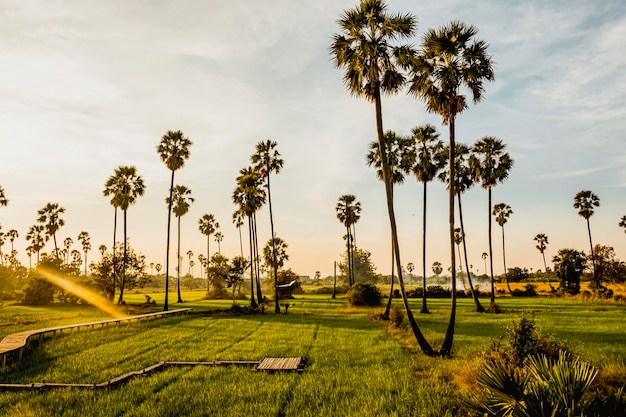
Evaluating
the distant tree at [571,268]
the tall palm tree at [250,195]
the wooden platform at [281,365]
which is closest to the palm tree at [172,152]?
the tall palm tree at [250,195]

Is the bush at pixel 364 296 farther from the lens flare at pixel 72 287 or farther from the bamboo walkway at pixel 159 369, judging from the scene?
the lens flare at pixel 72 287

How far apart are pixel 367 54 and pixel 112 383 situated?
1964cm

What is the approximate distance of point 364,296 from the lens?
173 feet

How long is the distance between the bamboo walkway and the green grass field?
50 centimetres

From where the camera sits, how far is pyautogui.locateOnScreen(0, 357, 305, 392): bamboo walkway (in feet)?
45.8

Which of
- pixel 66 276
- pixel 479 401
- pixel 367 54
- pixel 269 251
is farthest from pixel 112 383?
pixel 269 251

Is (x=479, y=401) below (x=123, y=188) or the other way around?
below

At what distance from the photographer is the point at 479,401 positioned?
8258 millimetres

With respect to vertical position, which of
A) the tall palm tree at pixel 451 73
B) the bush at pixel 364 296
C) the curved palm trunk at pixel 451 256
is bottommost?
the bush at pixel 364 296

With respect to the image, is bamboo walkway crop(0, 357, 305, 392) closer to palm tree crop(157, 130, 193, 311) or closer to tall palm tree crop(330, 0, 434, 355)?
tall palm tree crop(330, 0, 434, 355)

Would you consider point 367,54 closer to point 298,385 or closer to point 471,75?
point 471,75

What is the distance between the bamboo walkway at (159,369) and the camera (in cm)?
1395

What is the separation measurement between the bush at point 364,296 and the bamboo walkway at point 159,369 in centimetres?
3571

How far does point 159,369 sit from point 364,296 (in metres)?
38.8
